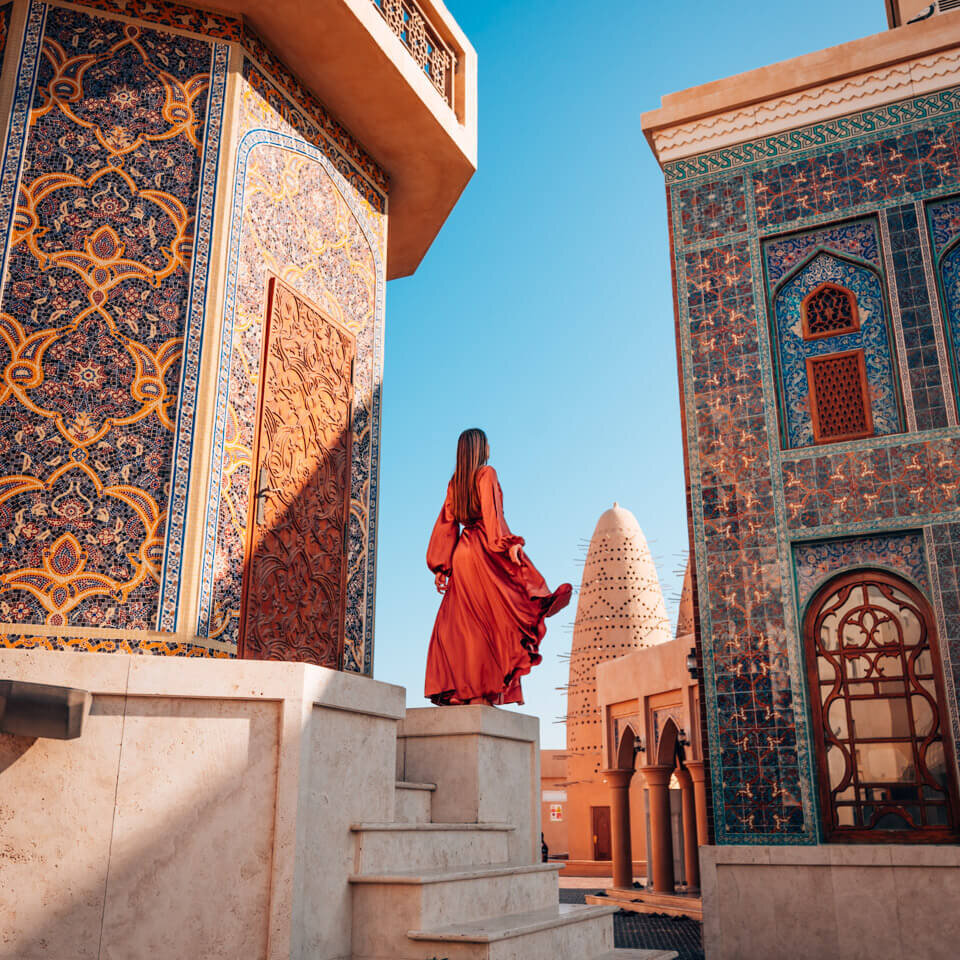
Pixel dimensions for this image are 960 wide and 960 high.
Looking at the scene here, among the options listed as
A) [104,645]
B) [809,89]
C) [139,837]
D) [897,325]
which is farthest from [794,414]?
[139,837]

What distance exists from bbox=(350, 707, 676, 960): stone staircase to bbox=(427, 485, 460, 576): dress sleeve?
885mm

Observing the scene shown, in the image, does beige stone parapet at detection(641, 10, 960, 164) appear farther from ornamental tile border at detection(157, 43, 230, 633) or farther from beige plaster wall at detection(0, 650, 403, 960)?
beige plaster wall at detection(0, 650, 403, 960)

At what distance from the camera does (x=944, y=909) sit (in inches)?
263

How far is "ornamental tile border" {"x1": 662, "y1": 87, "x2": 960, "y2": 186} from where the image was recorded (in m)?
8.16

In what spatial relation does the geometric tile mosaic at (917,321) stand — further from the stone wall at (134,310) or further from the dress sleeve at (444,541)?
the stone wall at (134,310)

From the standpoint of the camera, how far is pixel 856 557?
7582 mm

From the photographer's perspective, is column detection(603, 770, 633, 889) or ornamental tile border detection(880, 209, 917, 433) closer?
ornamental tile border detection(880, 209, 917, 433)

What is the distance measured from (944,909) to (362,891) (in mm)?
4735

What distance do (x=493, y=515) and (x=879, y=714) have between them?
3.69 m

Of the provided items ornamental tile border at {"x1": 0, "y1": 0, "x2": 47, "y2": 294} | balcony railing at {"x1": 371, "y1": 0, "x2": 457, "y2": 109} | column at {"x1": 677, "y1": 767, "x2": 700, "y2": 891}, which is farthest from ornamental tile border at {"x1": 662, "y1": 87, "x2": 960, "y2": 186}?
column at {"x1": 677, "y1": 767, "x2": 700, "y2": 891}

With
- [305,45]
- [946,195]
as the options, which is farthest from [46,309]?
[946,195]

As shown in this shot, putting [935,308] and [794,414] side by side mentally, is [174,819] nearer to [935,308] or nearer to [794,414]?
[794,414]

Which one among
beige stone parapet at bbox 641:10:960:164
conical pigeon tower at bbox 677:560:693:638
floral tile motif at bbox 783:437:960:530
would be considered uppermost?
beige stone parapet at bbox 641:10:960:164

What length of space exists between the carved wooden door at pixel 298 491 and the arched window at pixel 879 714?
12.8 ft
